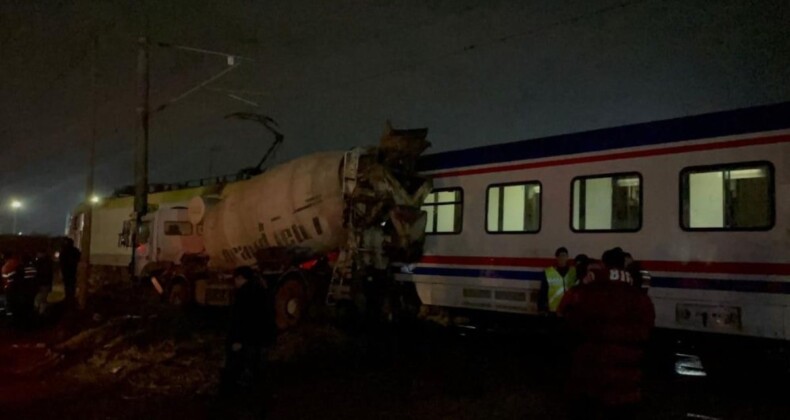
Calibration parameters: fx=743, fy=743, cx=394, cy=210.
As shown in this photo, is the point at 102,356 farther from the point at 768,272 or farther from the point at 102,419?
the point at 768,272

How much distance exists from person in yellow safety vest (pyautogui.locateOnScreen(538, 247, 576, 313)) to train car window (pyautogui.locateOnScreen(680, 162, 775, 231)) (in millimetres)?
1650

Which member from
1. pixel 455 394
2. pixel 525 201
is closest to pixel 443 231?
pixel 525 201

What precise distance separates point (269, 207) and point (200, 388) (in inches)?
219

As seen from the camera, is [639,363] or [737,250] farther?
[737,250]

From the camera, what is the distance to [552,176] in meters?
11.8

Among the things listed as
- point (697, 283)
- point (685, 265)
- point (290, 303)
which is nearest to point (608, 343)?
point (697, 283)

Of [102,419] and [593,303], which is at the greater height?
[593,303]

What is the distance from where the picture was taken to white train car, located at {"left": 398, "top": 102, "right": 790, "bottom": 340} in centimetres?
926

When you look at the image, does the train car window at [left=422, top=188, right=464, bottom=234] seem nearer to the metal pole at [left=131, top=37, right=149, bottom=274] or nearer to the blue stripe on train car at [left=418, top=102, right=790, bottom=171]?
the blue stripe on train car at [left=418, top=102, right=790, bottom=171]

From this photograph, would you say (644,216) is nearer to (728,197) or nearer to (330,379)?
(728,197)

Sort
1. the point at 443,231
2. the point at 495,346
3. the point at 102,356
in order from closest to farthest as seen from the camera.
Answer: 1. the point at 102,356
2. the point at 495,346
3. the point at 443,231

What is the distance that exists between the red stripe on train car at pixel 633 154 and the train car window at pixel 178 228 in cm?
679

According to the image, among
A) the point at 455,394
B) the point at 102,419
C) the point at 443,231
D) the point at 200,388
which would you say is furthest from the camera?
the point at 443,231

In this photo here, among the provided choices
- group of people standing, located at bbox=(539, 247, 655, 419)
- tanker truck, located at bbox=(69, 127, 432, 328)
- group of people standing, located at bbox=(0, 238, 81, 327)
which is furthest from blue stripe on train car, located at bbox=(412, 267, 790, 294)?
group of people standing, located at bbox=(0, 238, 81, 327)
